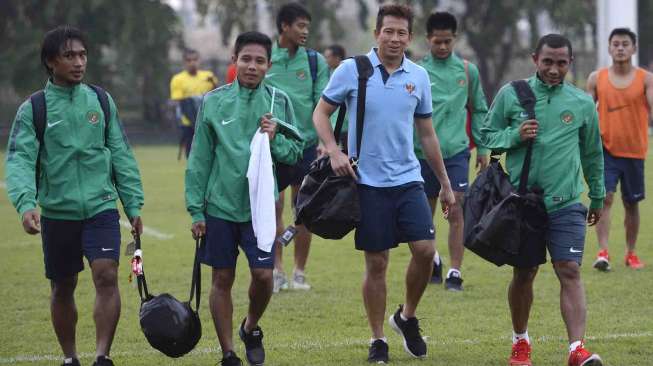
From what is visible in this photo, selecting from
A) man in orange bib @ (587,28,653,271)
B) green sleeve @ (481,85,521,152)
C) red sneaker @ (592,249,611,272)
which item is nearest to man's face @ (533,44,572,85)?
green sleeve @ (481,85,521,152)

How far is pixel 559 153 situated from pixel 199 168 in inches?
79.4

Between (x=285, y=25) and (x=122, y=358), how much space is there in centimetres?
356

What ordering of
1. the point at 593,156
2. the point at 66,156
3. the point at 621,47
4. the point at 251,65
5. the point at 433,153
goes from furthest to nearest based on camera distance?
the point at 621,47, the point at 433,153, the point at 593,156, the point at 251,65, the point at 66,156

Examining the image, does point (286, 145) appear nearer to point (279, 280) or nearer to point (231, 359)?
point (231, 359)

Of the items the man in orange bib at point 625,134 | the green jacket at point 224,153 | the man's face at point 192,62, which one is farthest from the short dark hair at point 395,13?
the man's face at point 192,62

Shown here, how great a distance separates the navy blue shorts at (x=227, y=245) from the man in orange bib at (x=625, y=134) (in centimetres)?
508

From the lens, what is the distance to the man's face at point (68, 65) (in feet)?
23.8

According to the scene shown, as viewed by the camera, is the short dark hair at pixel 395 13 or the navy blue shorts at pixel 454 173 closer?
the short dark hair at pixel 395 13

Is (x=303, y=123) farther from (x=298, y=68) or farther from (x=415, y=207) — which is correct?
(x=415, y=207)

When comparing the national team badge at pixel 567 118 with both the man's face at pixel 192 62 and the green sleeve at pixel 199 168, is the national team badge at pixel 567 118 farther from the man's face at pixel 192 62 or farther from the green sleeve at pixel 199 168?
the man's face at pixel 192 62

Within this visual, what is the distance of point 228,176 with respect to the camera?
24.7 feet

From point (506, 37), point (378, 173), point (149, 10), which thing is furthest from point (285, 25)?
point (506, 37)

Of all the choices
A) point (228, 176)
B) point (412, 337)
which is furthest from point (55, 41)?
point (412, 337)

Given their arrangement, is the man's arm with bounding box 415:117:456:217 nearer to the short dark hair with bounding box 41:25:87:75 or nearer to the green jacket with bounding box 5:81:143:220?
the green jacket with bounding box 5:81:143:220
